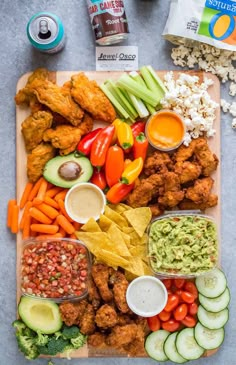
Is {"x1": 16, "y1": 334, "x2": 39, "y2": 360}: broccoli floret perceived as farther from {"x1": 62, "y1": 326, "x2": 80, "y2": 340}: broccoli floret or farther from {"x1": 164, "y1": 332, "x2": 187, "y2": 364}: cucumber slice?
{"x1": 164, "y1": 332, "x2": 187, "y2": 364}: cucumber slice

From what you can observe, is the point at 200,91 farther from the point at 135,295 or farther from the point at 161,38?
the point at 135,295

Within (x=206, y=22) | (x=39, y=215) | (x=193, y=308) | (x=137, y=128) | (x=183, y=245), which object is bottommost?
(x=193, y=308)

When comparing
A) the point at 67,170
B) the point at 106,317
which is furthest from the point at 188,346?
the point at 67,170

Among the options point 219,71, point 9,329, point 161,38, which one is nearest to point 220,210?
point 219,71

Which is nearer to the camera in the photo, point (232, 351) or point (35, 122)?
point (35, 122)

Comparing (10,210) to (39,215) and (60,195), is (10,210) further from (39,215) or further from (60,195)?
(60,195)

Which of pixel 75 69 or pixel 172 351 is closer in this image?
pixel 172 351

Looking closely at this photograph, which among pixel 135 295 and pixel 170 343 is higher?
pixel 135 295
